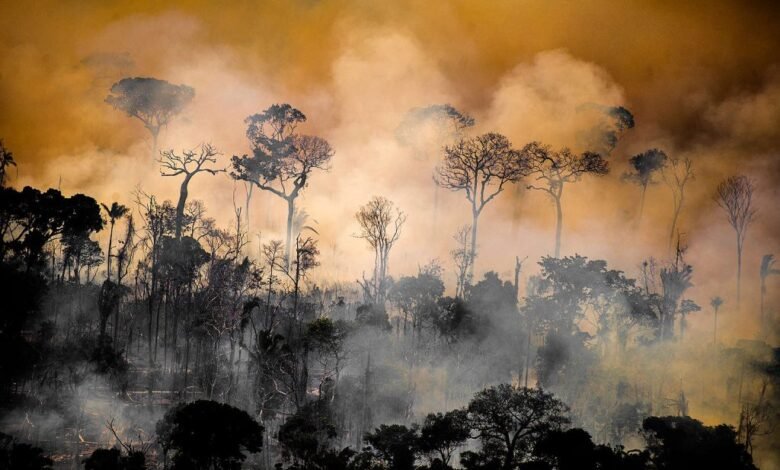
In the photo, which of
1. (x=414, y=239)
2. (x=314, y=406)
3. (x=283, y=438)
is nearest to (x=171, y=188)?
(x=414, y=239)

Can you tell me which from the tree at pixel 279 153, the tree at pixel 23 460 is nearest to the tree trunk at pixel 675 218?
the tree at pixel 279 153

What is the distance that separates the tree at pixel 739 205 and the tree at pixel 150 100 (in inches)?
2205

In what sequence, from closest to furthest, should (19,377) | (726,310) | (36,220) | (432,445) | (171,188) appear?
(432,445), (19,377), (36,220), (726,310), (171,188)

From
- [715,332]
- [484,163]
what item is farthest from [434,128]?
[715,332]

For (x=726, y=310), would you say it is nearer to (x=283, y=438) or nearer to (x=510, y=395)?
(x=510, y=395)

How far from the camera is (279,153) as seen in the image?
2186 inches

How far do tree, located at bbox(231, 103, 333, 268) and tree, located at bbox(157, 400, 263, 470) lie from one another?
104 ft

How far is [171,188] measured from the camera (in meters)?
61.7

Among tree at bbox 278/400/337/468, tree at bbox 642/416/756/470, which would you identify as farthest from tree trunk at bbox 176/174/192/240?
tree at bbox 642/416/756/470

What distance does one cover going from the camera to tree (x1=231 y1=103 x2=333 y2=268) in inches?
2172

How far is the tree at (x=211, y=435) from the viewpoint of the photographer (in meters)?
23.1

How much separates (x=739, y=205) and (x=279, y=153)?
4521cm

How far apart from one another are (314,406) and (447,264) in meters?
30.5

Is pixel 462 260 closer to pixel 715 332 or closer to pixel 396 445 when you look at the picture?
pixel 715 332
